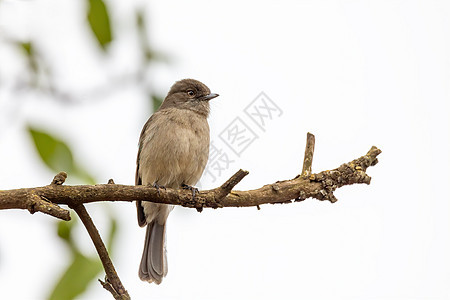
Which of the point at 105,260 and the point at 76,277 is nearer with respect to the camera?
the point at 76,277

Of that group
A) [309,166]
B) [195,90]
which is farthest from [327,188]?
[195,90]

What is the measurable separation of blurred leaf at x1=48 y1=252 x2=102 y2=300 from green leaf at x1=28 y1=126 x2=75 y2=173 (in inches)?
7.0

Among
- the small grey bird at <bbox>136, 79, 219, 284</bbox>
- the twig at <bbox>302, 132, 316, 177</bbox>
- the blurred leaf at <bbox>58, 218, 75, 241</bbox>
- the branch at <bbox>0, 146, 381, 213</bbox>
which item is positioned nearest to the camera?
the blurred leaf at <bbox>58, 218, 75, 241</bbox>

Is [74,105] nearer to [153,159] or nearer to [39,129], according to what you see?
[39,129]

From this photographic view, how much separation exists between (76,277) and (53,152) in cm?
23

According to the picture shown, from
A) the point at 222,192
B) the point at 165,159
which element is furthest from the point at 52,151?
the point at 165,159

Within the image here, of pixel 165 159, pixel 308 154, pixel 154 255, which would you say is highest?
pixel 165 159

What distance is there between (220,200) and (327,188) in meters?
0.67

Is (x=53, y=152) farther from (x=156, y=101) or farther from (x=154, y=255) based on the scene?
(x=154, y=255)

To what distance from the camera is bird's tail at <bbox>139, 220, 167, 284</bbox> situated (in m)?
5.04

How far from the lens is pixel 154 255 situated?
208 inches

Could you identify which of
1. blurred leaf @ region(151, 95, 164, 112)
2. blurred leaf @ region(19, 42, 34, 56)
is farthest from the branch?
blurred leaf @ region(151, 95, 164, 112)

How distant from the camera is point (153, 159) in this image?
16.4 feet

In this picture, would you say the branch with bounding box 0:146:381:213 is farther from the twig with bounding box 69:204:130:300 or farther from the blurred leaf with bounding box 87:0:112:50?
the blurred leaf with bounding box 87:0:112:50
